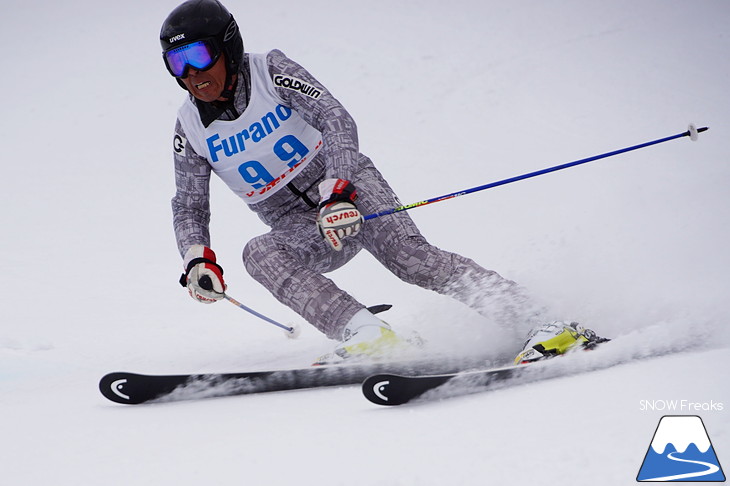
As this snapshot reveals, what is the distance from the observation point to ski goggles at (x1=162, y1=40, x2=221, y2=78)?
2.36 meters

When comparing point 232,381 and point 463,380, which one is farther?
point 232,381

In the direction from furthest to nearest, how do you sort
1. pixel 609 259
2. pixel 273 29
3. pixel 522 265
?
pixel 273 29
pixel 609 259
pixel 522 265

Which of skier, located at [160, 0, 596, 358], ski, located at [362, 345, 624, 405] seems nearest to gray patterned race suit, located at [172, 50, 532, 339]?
skier, located at [160, 0, 596, 358]

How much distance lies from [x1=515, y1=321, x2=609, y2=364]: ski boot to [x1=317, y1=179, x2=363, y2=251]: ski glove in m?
0.65

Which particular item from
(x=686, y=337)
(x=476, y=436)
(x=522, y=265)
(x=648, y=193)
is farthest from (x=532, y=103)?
(x=476, y=436)

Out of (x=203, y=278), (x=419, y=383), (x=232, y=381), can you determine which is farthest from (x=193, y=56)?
(x=419, y=383)

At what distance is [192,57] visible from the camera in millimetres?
2367

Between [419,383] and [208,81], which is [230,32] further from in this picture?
[419,383]

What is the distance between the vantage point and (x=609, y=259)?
354 centimetres

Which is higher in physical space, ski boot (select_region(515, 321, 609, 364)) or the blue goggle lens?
the blue goggle lens

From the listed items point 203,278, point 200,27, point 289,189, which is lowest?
point 203,278

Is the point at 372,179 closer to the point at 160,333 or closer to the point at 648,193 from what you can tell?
the point at 160,333

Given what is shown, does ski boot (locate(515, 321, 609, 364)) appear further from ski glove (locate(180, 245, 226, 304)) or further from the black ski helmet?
the black ski helmet

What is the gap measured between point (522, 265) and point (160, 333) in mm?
1808
